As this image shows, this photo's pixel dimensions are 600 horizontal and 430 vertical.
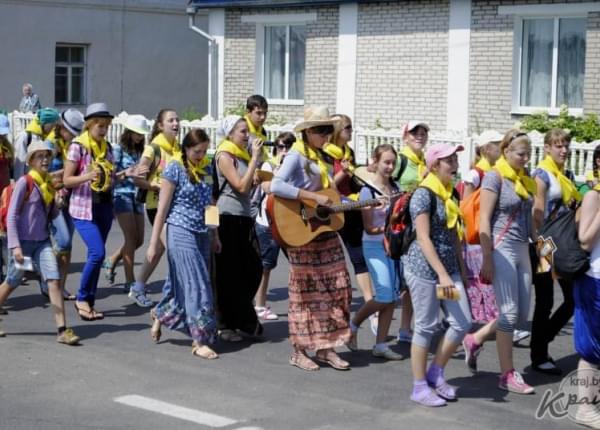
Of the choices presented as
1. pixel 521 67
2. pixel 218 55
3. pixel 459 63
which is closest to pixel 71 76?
pixel 218 55

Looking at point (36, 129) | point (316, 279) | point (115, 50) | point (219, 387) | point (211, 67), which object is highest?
point (115, 50)

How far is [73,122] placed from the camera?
10836mm

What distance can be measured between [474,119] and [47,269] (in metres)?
12.4

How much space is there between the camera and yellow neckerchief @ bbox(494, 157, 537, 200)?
7816 mm

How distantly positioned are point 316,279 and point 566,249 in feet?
6.13

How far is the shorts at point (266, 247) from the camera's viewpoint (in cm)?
1041

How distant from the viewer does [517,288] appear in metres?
7.71

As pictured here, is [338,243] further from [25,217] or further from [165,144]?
[165,144]

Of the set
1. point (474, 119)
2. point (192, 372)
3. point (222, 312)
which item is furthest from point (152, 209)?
point (474, 119)

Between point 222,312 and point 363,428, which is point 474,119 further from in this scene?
point 363,428

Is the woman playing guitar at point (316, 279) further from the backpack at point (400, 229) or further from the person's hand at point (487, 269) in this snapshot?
the person's hand at point (487, 269)

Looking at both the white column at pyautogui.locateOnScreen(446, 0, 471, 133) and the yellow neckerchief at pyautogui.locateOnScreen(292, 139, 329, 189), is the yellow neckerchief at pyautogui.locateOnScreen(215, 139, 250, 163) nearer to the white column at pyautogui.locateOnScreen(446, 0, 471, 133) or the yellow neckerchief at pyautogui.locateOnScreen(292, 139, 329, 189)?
the yellow neckerchief at pyautogui.locateOnScreen(292, 139, 329, 189)

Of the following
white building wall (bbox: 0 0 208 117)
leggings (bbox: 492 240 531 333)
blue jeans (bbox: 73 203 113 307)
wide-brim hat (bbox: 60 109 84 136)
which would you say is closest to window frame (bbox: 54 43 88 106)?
white building wall (bbox: 0 0 208 117)

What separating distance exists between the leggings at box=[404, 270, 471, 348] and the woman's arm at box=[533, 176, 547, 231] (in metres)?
1.46
